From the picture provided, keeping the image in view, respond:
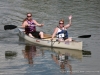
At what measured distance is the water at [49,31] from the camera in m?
17.5

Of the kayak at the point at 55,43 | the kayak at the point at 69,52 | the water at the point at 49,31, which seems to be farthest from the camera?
the kayak at the point at 55,43

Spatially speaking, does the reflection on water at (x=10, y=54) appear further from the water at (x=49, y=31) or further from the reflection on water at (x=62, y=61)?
the reflection on water at (x=62, y=61)

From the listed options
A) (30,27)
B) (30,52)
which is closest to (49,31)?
(30,27)

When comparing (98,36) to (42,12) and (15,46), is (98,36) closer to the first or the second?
(15,46)

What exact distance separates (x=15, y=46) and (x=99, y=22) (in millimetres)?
11743

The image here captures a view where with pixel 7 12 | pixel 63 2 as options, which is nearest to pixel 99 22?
pixel 7 12

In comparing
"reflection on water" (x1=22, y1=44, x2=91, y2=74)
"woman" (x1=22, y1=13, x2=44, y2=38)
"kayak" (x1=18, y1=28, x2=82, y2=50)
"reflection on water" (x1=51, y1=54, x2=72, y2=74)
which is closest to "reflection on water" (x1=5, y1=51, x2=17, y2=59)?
"reflection on water" (x1=22, y1=44, x2=91, y2=74)

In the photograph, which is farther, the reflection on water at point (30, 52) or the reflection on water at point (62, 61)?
the reflection on water at point (30, 52)

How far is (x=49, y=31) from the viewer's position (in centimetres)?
2858

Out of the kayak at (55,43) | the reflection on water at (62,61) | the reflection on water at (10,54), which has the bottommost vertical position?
the reflection on water at (62,61)

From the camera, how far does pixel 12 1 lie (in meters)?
48.6

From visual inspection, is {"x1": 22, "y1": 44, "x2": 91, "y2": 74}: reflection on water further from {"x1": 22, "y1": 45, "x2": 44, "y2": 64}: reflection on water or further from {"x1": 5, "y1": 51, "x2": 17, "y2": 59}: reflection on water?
{"x1": 5, "y1": 51, "x2": 17, "y2": 59}: reflection on water

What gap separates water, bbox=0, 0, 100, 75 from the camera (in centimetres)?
1745

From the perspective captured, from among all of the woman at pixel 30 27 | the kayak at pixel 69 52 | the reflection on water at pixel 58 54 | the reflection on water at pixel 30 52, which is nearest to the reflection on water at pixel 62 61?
the reflection on water at pixel 58 54
